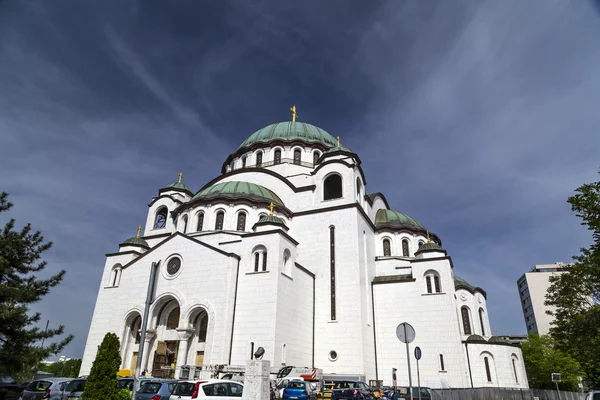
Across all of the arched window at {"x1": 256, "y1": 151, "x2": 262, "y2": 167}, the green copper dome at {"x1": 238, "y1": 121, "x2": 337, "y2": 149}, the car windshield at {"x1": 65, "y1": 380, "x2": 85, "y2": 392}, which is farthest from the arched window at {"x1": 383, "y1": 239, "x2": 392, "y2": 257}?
the car windshield at {"x1": 65, "y1": 380, "x2": 85, "y2": 392}

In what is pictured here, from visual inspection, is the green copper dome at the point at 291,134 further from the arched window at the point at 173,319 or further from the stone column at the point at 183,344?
the stone column at the point at 183,344

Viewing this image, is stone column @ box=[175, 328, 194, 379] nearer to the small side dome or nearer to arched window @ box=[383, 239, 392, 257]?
arched window @ box=[383, 239, 392, 257]

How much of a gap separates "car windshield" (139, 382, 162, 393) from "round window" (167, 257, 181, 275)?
408 inches

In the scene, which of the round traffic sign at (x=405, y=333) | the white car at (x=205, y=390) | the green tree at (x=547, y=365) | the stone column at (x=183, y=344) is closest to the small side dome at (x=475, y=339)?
the stone column at (x=183, y=344)

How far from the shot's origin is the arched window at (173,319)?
22.0 meters

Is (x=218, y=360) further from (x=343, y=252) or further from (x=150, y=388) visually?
(x=343, y=252)

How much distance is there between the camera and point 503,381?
23250 mm

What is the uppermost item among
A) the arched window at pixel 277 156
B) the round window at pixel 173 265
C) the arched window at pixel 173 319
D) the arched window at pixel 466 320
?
the arched window at pixel 277 156

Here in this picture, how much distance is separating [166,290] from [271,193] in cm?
965

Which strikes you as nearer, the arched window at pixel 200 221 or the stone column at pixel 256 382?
the stone column at pixel 256 382

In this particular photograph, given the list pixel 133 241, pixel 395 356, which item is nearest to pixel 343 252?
pixel 395 356

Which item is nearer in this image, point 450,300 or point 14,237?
point 14,237

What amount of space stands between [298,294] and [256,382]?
11848mm

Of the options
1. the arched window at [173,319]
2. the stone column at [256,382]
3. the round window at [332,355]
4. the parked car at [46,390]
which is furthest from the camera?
the arched window at [173,319]
